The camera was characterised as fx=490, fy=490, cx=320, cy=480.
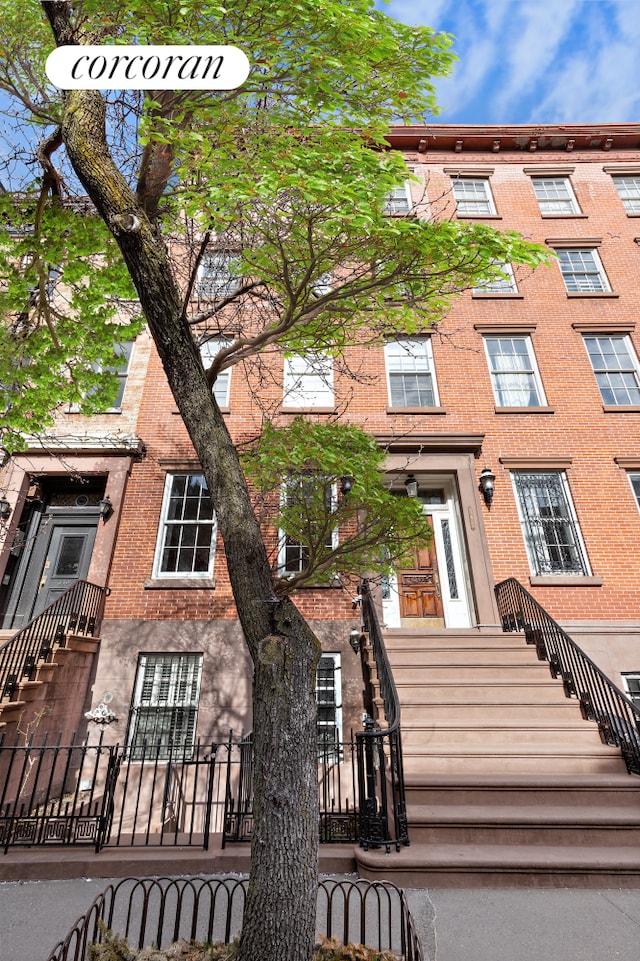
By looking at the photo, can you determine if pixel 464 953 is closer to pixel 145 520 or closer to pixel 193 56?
pixel 193 56

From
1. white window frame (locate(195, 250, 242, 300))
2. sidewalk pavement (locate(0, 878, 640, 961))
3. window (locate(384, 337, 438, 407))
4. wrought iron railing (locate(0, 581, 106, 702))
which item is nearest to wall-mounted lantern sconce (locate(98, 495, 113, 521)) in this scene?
wrought iron railing (locate(0, 581, 106, 702))

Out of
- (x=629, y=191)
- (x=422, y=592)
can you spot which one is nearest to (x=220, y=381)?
(x=422, y=592)

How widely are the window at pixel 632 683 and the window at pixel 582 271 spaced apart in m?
9.64

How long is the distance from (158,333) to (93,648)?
24.9 ft

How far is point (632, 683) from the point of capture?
30.7 ft

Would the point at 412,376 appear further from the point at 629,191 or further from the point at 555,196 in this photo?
the point at 629,191

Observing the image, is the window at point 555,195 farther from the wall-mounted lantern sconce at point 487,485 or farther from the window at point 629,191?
the wall-mounted lantern sconce at point 487,485

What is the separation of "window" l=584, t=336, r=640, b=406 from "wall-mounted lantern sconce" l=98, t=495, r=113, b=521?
11.8 m

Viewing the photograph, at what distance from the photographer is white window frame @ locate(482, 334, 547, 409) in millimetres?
11969

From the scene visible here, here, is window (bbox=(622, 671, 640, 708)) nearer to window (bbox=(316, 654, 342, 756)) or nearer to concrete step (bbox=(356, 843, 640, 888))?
concrete step (bbox=(356, 843, 640, 888))

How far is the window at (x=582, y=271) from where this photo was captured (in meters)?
13.5

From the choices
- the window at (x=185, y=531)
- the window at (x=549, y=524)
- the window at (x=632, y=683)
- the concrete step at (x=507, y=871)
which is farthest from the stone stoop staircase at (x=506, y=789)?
the window at (x=185, y=531)

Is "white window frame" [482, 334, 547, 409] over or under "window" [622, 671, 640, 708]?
over

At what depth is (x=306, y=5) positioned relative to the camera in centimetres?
423
